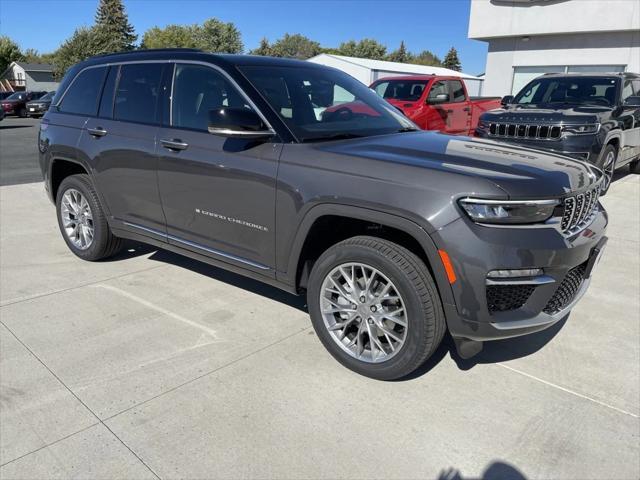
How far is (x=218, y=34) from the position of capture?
9569cm

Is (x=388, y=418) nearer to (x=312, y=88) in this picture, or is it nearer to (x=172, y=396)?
(x=172, y=396)

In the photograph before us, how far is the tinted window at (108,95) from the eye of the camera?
14.8 feet

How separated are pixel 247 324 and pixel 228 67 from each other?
1.81 m

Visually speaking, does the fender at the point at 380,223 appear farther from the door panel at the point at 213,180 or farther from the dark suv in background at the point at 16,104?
the dark suv in background at the point at 16,104

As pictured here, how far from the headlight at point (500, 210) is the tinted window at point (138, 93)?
2.60 meters

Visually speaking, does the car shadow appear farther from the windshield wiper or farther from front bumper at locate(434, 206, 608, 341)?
the windshield wiper

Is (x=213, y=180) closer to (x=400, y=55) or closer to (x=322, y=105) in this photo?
(x=322, y=105)

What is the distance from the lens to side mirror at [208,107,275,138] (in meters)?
3.15

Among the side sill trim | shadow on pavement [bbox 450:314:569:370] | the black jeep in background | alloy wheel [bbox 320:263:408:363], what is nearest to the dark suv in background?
the black jeep in background

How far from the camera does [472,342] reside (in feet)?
9.29

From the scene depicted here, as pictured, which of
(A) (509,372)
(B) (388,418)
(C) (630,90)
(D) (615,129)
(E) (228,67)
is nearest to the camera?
(B) (388,418)

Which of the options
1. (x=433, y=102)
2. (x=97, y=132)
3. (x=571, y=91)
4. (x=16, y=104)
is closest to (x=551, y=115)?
(x=571, y=91)

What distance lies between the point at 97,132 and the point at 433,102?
8.39 metres

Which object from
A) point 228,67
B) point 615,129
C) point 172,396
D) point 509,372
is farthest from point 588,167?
point 615,129
